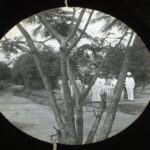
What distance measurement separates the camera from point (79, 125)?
160cm

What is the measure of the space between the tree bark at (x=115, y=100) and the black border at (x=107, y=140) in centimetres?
5

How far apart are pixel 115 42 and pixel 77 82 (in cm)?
26

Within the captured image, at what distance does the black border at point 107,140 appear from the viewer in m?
1.58

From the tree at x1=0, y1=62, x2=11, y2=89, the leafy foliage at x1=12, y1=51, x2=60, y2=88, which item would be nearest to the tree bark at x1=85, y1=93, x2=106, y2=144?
the leafy foliage at x1=12, y1=51, x2=60, y2=88

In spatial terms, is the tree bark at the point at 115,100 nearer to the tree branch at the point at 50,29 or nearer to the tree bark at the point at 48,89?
the tree bark at the point at 48,89

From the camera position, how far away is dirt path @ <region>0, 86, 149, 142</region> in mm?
1568

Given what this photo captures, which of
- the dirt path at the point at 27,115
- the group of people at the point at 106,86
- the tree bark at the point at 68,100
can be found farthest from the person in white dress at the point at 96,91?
the dirt path at the point at 27,115

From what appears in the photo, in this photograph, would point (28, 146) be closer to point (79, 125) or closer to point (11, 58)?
point (79, 125)

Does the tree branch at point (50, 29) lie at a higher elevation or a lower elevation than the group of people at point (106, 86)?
higher

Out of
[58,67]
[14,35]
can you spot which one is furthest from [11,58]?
[58,67]

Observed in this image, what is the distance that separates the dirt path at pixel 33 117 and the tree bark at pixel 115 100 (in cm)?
2

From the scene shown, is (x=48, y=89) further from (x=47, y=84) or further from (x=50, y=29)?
(x=50, y=29)

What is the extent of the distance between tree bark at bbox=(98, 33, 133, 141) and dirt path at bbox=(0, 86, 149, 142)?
24 millimetres

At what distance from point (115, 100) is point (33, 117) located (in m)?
0.40
